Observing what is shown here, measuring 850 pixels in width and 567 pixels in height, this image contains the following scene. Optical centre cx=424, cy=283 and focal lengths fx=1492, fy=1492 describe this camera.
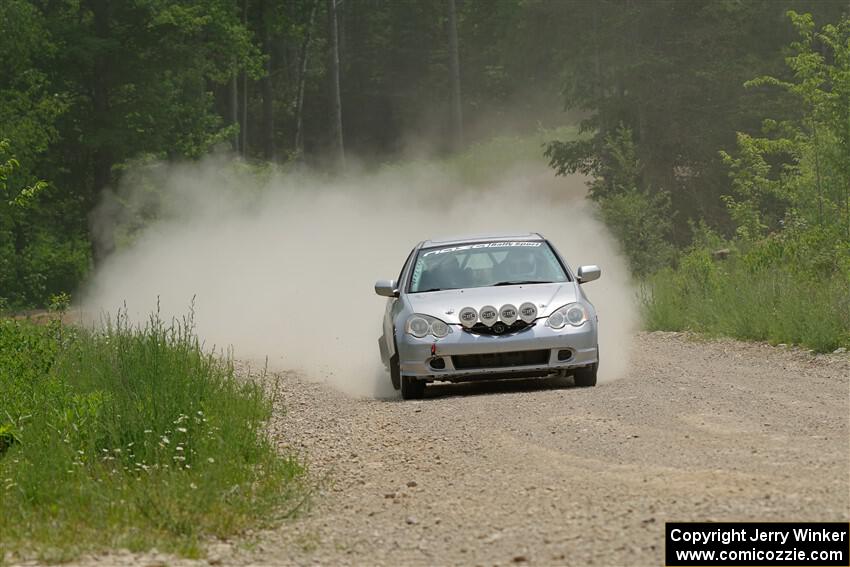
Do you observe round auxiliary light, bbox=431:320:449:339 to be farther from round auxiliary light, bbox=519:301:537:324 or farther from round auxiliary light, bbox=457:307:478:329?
round auxiliary light, bbox=519:301:537:324

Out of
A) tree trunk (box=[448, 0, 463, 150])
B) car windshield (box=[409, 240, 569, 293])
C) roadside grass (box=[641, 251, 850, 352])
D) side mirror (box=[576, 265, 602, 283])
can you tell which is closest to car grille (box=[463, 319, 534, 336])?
car windshield (box=[409, 240, 569, 293])

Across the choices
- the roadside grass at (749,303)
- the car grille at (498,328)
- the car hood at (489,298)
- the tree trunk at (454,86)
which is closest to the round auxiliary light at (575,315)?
the car hood at (489,298)

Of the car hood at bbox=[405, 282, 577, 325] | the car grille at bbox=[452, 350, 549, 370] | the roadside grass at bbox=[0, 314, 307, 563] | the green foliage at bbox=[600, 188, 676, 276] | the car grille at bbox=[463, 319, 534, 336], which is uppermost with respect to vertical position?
the car hood at bbox=[405, 282, 577, 325]

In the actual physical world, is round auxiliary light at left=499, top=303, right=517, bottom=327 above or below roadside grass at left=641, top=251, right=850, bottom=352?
above

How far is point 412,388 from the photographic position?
1550cm

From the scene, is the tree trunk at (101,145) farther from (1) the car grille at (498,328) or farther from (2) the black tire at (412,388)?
(1) the car grille at (498,328)

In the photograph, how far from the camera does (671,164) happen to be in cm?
4184

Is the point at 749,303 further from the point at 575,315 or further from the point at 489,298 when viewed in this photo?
the point at 489,298

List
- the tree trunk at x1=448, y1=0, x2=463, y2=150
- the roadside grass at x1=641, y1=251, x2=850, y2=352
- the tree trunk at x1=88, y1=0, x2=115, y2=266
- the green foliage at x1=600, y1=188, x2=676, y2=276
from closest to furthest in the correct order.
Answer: the roadside grass at x1=641, y1=251, x2=850, y2=352
the green foliage at x1=600, y1=188, x2=676, y2=276
the tree trunk at x1=88, y1=0, x2=115, y2=266
the tree trunk at x1=448, y1=0, x2=463, y2=150

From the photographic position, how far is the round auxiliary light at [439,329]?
15.1 meters

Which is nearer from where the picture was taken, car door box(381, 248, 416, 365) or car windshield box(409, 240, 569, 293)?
car door box(381, 248, 416, 365)

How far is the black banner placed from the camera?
7559 mm

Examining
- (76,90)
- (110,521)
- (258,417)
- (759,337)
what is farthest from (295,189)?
(110,521)

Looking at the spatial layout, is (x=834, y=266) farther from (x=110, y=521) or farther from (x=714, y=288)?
(x=110, y=521)
